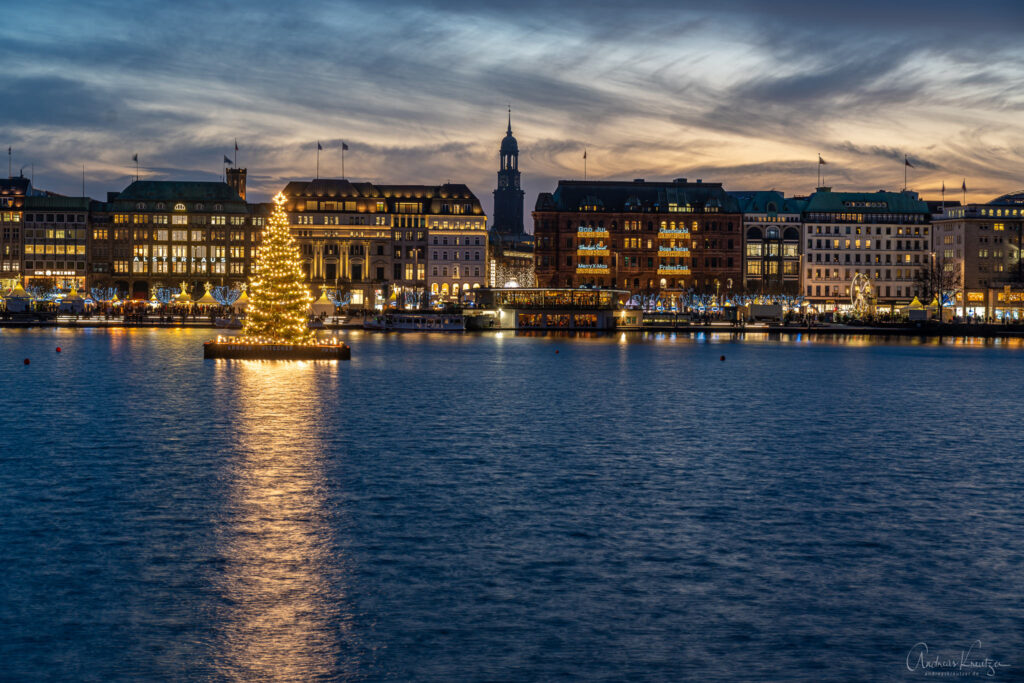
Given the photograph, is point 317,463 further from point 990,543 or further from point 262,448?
point 990,543

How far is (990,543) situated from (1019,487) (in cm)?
728

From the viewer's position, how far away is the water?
14.7m

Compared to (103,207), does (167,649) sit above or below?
below

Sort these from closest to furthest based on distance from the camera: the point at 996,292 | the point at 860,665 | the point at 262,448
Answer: the point at 860,665 → the point at 262,448 → the point at 996,292

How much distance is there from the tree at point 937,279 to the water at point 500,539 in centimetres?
13938

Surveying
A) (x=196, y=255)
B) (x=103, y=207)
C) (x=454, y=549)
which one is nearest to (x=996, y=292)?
(x=196, y=255)

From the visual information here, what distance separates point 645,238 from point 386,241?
4347 centimetres

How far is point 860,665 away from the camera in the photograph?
46.6 ft

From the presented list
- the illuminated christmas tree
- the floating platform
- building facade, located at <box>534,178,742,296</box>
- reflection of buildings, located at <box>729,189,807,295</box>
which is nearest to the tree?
reflection of buildings, located at <box>729,189,807,295</box>

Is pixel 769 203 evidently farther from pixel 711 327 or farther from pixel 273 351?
pixel 273 351

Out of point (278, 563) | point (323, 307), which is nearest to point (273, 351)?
point (278, 563)

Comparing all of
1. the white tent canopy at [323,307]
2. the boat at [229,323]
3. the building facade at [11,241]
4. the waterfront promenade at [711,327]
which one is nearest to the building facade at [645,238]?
the waterfront promenade at [711,327]

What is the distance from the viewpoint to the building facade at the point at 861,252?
190 metres

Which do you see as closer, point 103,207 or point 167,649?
point 167,649
